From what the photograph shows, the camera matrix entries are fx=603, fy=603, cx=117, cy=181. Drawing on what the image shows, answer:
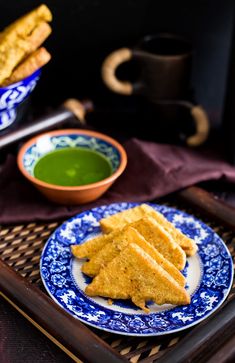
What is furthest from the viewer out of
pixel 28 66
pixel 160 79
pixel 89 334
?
pixel 160 79

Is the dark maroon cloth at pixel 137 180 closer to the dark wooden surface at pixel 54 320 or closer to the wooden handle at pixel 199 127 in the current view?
the wooden handle at pixel 199 127

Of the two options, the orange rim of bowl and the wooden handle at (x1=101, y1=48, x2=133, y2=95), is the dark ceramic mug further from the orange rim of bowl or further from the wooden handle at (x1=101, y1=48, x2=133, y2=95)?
the orange rim of bowl

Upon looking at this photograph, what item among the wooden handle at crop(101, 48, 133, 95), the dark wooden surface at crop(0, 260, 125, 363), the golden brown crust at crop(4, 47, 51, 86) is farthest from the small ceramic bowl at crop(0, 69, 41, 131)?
the dark wooden surface at crop(0, 260, 125, 363)

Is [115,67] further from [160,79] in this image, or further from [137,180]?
[137,180]

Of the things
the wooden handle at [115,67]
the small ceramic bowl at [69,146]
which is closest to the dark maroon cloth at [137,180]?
the small ceramic bowl at [69,146]

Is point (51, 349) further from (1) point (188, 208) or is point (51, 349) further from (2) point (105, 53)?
(2) point (105, 53)

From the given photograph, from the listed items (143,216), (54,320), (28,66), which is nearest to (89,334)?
(54,320)

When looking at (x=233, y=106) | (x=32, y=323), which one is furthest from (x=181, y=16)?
(x=32, y=323)
